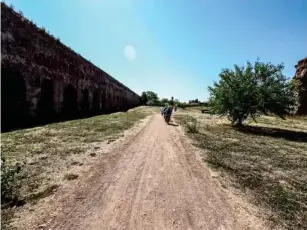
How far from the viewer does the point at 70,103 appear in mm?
22109

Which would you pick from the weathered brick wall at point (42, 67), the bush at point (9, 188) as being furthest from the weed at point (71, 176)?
the weathered brick wall at point (42, 67)

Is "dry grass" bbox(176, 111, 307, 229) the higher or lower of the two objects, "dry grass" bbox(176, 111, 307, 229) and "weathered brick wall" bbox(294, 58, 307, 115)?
the lower

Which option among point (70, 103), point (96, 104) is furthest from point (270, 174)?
point (96, 104)

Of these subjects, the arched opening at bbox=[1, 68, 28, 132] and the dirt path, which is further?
the arched opening at bbox=[1, 68, 28, 132]

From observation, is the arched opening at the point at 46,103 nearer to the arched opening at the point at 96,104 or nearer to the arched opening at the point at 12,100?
A: the arched opening at the point at 12,100

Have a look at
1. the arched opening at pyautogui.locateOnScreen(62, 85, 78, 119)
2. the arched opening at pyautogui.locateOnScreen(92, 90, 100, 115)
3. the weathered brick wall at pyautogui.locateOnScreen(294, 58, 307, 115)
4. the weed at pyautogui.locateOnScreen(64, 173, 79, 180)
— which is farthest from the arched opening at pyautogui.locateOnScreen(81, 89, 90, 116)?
the weathered brick wall at pyautogui.locateOnScreen(294, 58, 307, 115)

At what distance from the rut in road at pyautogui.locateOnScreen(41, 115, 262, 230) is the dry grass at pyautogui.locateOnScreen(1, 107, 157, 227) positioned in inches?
32.5

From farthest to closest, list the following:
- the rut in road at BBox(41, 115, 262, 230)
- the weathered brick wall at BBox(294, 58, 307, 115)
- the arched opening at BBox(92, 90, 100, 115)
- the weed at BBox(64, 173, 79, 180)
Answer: the weathered brick wall at BBox(294, 58, 307, 115) → the arched opening at BBox(92, 90, 100, 115) → the weed at BBox(64, 173, 79, 180) → the rut in road at BBox(41, 115, 262, 230)

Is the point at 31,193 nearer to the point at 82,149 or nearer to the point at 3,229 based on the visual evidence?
the point at 3,229

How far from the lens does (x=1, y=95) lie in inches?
516

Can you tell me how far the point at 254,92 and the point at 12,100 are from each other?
14.9m

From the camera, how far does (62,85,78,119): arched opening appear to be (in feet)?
67.9

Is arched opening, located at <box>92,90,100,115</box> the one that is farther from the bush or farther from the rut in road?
the bush

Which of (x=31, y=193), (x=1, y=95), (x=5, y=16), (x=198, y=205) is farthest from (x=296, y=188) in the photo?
(x=5, y=16)
